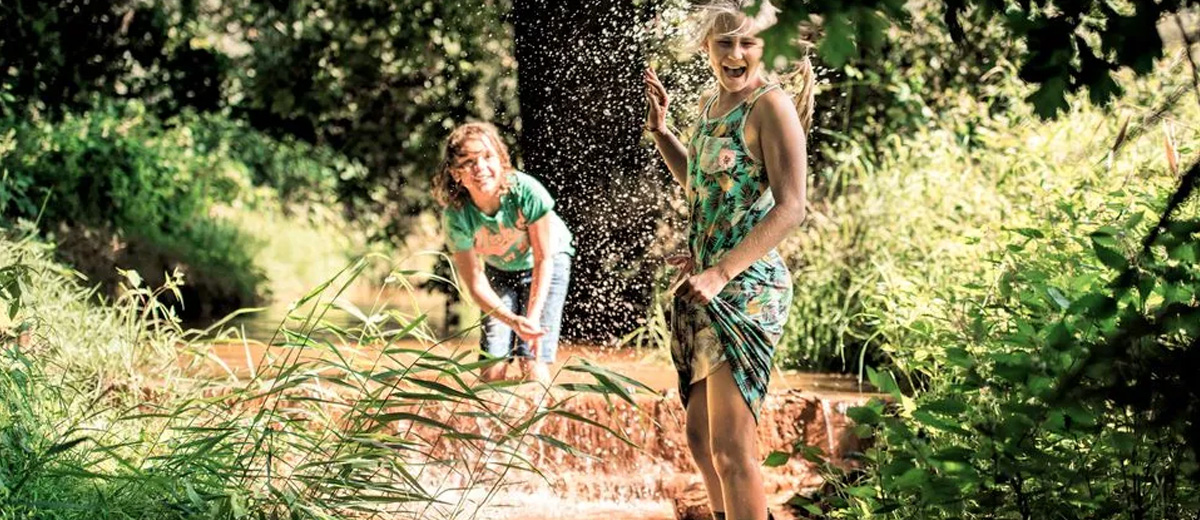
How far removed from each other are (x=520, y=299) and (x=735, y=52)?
2.52 meters

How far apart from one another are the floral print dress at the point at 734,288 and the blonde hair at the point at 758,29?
165 millimetres

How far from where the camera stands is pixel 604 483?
5887 millimetres

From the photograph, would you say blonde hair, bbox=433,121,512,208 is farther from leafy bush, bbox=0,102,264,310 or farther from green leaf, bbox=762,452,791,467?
leafy bush, bbox=0,102,264,310

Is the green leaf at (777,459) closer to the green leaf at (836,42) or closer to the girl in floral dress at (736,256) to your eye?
the girl in floral dress at (736,256)

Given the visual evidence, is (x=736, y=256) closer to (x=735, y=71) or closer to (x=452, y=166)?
(x=735, y=71)

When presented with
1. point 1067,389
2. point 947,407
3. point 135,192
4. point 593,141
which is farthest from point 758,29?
point 135,192

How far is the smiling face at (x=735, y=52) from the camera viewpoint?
138 inches

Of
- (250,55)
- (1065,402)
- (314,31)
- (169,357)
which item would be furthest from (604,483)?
(250,55)

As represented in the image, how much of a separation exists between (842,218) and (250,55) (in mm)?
6870

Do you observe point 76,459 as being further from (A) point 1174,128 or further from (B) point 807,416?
(A) point 1174,128

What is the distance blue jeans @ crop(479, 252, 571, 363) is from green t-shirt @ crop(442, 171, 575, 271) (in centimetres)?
6

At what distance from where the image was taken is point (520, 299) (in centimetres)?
588

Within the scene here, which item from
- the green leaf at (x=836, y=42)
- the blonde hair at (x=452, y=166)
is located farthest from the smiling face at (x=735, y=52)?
the blonde hair at (x=452, y=166)

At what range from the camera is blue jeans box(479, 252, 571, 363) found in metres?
5.77
